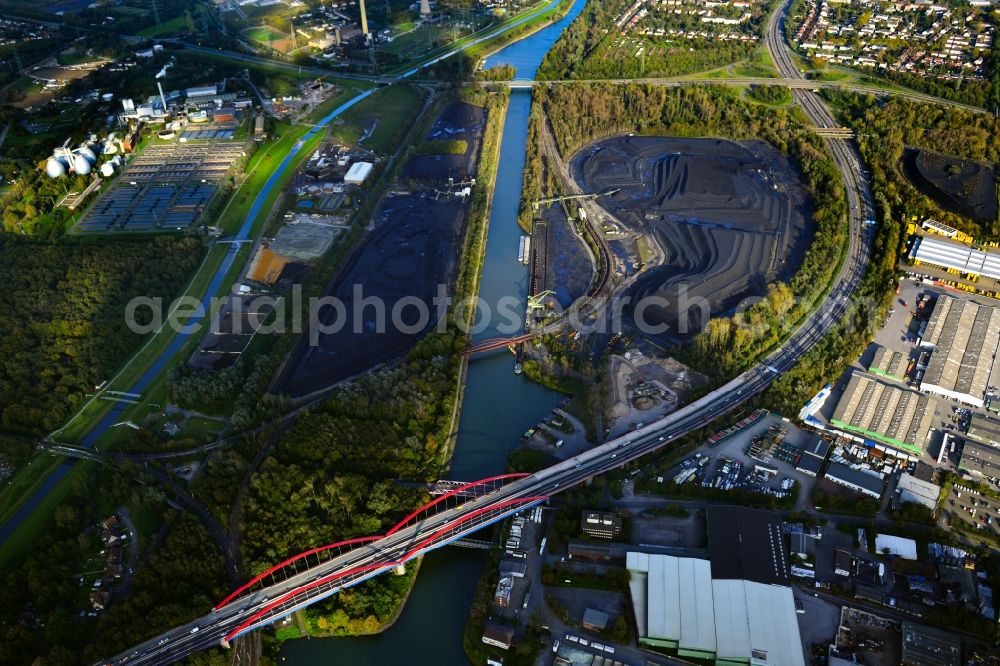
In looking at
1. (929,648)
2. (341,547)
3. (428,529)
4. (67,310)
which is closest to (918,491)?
(929,648)

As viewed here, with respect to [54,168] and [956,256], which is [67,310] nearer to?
[54,168]

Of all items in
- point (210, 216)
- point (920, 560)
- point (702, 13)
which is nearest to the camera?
point (920, 560)

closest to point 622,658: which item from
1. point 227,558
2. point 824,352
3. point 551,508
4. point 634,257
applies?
point 551,508

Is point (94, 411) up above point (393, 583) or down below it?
above

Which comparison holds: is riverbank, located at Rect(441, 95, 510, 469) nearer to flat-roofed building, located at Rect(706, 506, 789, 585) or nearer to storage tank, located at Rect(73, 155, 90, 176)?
flat-roofed building, located at Rect(706, 506, 789, 585)

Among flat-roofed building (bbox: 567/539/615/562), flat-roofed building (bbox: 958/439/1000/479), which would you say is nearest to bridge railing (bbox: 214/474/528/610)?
flat-roofed building (bbox: 567/539/615/562)

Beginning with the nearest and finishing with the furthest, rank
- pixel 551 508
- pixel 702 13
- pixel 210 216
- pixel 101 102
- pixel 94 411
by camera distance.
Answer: pixel 551 508
pixel 94 411
pixel 210 216
pixel 101 102
pixel 702 13

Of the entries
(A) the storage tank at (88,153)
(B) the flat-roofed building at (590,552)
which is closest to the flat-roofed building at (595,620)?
(B) the flat-roofed building at (590,552)

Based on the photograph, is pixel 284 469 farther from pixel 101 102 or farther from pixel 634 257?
pixel 101 102
